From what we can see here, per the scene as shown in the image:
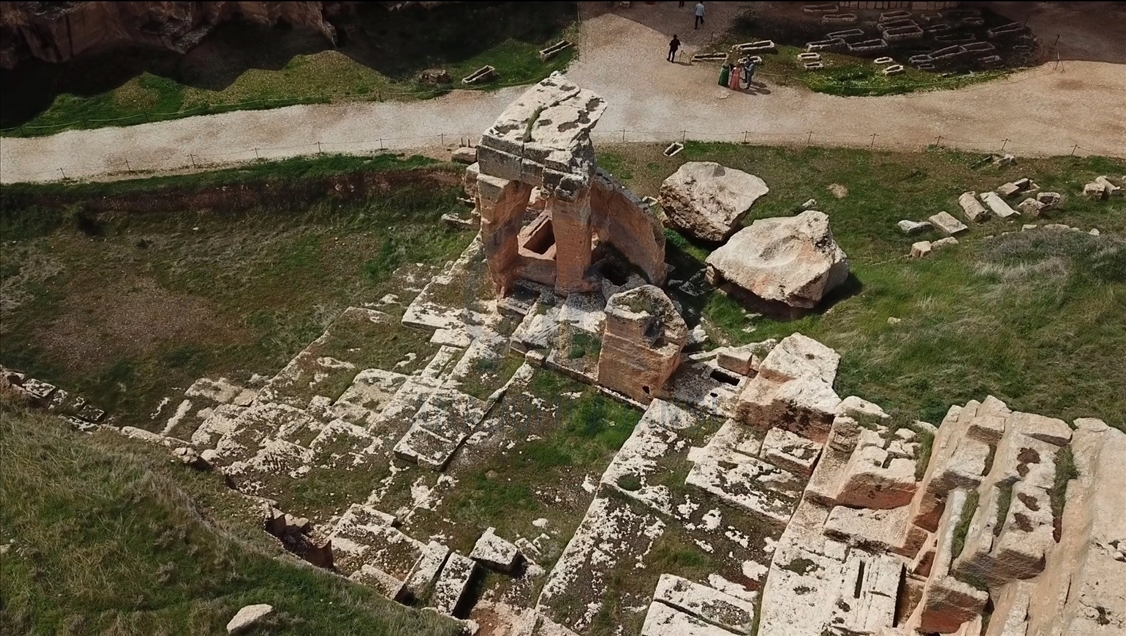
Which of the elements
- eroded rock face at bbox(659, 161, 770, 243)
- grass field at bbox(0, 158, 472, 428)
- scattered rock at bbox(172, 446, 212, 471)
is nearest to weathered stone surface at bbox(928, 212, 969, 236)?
eroded rock face at bbox(659, 161, 770, 243)

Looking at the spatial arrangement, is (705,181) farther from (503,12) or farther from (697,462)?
(503,12)

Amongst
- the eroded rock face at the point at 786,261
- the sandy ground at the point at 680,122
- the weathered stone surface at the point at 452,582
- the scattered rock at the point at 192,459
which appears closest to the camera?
the weathered stone surface at the point at 452,582

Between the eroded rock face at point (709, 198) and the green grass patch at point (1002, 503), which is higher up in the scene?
the green grass patch at point (1002, 503)

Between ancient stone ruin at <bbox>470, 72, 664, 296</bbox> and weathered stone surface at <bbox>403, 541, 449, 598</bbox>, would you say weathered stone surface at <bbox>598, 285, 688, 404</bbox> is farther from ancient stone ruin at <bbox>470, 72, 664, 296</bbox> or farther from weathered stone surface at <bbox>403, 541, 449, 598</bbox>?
weathered stone surface at <bbox>403, 541, 449, 598</bbox>

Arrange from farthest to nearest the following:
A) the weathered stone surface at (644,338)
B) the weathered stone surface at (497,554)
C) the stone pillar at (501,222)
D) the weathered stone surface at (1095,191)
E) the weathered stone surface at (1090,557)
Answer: the weathered stone surface at (1095,191) < the stone pillar at (501,222) < the weathered stone surface at (644,338) < the weathered stone surface at (497,554) < the weathered stone surface at (1090,557)

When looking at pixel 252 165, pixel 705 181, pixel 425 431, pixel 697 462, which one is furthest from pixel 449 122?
pixel 697 462

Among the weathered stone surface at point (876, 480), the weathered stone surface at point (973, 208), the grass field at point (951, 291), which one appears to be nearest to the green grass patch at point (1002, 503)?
the weathered stone surface at point (876, 480)

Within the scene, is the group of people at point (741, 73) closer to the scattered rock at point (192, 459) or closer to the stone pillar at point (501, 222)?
the stone pillar at point (501, 222)

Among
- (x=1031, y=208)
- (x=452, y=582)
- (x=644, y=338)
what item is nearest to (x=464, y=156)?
(x=644, y=338)

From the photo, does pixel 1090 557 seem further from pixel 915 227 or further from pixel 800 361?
pixel 915 227
